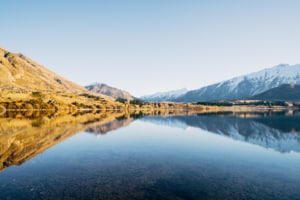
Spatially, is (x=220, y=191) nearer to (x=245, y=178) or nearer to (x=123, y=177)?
(x=245, y=178)

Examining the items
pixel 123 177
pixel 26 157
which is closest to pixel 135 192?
pixel 123 177

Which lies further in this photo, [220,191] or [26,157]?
[26,157]

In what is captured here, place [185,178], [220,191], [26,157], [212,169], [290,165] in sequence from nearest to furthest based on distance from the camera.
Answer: [220,191]
[185,178]
[212,169]
[290,165]
[26,157]

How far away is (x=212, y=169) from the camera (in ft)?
120

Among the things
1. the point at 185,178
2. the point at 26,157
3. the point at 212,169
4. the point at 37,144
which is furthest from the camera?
the point at 37,144

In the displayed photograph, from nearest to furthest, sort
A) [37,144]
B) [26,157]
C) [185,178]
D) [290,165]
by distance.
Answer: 1. [185,178]
2. [290,165]
3. [26,157]
4. [37,144]

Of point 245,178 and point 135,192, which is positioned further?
point 245,178

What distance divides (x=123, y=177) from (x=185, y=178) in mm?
8031

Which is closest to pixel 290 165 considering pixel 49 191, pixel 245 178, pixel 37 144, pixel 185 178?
pixel 245 178

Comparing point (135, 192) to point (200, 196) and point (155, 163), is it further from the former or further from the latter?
point (155, 163)

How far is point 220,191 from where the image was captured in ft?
87.8

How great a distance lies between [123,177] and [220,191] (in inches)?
479

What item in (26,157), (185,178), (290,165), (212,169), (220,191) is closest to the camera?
(220,191)

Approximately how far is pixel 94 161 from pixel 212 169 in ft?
64.2
